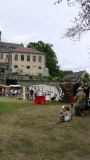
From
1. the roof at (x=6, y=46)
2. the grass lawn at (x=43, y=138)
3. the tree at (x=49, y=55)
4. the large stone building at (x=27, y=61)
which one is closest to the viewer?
the grass lawn at (x=43, y=138)

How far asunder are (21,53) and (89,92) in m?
66.5

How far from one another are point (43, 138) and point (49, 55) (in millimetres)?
79562

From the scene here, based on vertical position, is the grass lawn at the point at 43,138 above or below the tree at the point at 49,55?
below

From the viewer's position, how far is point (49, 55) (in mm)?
87312

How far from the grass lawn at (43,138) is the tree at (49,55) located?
74.1 metres

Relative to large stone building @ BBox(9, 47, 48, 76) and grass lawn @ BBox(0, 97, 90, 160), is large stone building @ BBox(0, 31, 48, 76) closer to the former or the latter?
large stone building @ BBox(9, 47, 48, 76)

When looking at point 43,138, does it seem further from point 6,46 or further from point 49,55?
point 6,46

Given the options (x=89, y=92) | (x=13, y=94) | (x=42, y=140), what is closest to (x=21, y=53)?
(x=13, y=94)

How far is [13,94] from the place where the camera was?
131 ft

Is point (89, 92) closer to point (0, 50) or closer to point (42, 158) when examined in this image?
point (42, 158)

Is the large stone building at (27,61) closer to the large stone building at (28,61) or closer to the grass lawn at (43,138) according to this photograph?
the large stone building at (28,61)

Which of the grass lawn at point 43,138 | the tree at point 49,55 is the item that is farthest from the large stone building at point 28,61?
the grass lawn at point 43,138

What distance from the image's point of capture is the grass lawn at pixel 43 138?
6974mm

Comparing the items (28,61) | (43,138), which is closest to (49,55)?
(28,61)
